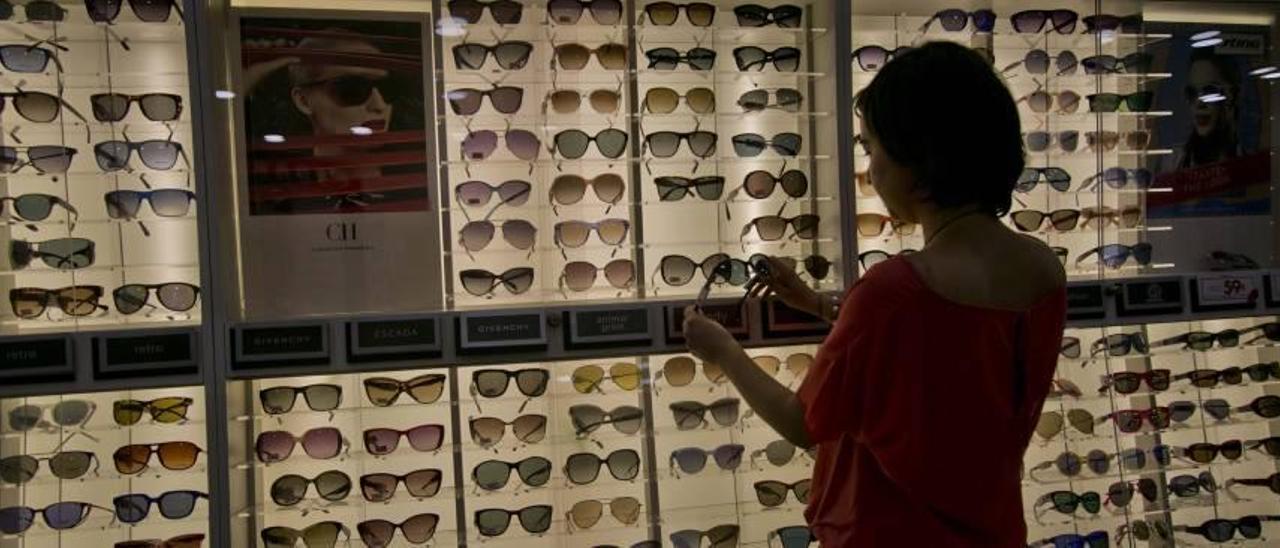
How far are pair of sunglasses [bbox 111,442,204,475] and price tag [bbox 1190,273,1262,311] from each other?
2.83 meters

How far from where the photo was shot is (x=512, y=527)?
2.56 meters

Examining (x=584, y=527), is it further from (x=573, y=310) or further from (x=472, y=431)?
(x=573, y=310)

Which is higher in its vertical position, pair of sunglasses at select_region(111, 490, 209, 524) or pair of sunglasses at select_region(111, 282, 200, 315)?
pair of sunglasses at select_region(111, 282, 200, 315)

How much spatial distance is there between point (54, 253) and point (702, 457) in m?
1.80

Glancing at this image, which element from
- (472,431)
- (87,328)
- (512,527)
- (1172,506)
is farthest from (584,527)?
(1172,506)

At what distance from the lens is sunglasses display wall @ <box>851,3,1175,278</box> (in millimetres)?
2709

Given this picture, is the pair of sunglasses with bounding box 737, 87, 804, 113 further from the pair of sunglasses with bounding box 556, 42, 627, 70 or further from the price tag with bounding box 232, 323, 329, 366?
the price tag with bounding box 232, 323, 329, 366

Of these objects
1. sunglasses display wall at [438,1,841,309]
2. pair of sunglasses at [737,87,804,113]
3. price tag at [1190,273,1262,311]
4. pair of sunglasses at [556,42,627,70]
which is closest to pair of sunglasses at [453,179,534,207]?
sunglasses display wall at [438,1,841,309]

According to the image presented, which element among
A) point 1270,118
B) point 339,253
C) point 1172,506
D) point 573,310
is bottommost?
point 1172,506

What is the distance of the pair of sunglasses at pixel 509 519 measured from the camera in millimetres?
2459

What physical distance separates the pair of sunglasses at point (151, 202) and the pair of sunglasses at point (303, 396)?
521mm

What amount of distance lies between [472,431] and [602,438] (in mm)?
385

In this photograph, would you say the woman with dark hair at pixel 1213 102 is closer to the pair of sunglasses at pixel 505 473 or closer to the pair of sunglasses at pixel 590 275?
the pair of sunglasses at pixel 590 275

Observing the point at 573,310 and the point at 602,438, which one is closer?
the point at 573,310
